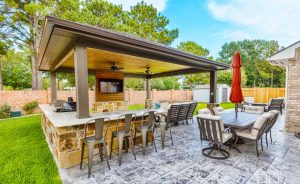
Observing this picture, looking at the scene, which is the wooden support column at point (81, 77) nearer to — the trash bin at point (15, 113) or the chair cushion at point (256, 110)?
the chair cushion at point (256, 110)

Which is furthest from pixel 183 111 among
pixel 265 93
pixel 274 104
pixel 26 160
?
pixel 265 93

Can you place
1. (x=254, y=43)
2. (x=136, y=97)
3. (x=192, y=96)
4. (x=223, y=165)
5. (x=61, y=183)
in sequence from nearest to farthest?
(x=61, y=183)
(x=223, y=165)
(x=136, y=97)
(x=192, y=96)
(x=254, y=43)

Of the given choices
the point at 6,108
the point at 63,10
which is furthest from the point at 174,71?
the point at 6,108

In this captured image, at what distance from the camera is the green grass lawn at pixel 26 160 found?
2.80m

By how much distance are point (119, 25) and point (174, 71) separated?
6.35 metres

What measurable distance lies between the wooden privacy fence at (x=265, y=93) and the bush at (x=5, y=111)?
20.0 meters

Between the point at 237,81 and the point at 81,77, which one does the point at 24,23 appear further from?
the point at 237,81

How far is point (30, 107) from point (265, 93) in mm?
20069

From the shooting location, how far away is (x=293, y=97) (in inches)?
217

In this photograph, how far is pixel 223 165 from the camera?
3.19 meters

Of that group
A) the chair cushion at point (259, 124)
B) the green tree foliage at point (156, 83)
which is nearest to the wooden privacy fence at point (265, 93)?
the green tree foliage at point (156, 83)

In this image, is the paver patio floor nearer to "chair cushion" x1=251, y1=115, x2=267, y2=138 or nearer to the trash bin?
"chair cushion" x1=251, y1=115, x2=267, y2=138

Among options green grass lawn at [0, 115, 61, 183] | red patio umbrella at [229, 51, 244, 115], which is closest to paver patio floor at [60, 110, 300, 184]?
green grass lawn at [0, 115, 61, 183]

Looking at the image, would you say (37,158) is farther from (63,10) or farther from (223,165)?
(63,10)
